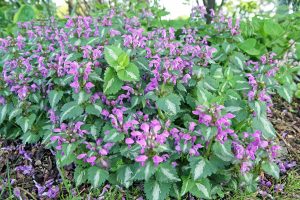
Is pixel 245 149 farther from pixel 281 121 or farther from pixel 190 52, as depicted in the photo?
pixel 281 121

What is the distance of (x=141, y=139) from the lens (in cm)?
276

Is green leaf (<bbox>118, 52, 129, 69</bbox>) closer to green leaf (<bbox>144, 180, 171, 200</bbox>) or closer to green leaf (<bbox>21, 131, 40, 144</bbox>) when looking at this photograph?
green leaf (<bbox>144, 180, 171, 200</bbox>)

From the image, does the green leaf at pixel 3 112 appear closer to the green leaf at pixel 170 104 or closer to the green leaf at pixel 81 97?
the green leaf at pixel 81 97

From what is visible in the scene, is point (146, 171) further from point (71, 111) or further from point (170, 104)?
point (71, 111)

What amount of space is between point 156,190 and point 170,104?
1.96 ft

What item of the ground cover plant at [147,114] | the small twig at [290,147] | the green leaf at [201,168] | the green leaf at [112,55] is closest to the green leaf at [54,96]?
the ground cover plant at [147,114]

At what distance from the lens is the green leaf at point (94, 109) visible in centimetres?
310

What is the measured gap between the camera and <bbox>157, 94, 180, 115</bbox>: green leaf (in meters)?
2.92

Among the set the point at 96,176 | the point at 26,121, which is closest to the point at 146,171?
the point at 96,176

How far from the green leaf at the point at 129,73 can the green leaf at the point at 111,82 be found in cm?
9

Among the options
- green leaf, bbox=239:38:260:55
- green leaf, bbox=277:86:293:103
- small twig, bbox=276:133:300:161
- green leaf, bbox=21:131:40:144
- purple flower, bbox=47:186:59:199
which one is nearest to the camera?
purple flower, bbox=47:186:59:199

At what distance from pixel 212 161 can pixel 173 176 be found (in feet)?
1.05

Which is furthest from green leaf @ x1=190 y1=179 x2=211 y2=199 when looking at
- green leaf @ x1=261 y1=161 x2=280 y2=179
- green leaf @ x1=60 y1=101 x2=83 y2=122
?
green leaf @ x1=60 y1=101 x2=83 y2=122

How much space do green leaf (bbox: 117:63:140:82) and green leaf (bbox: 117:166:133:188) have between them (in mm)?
644
